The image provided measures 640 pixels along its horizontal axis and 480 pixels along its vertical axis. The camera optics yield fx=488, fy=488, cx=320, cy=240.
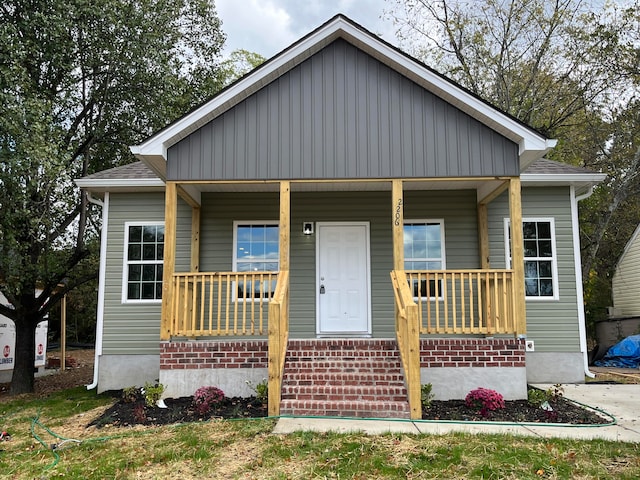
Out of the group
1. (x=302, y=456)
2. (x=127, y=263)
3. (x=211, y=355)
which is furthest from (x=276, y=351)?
(x=127, y=263)

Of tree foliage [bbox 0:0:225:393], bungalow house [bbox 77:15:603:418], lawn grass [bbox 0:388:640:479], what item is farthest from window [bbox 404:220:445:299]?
tree foliage [bbox 0:0:225:393]

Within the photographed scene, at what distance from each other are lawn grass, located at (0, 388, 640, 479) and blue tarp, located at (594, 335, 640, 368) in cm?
849

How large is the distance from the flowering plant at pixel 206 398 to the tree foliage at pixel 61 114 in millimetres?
4412

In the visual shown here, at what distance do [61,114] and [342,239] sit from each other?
7.19 meters

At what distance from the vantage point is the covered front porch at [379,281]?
246 inches

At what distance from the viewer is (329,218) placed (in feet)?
28.7

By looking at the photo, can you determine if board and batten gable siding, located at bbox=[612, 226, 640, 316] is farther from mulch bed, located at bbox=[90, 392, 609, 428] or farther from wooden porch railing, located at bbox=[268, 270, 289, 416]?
wooden porch railing, located at bbox=[268, 270, 289, 416]

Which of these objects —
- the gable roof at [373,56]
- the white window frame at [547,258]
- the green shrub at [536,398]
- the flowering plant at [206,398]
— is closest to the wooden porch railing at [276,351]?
the flowering plant at [206,398]

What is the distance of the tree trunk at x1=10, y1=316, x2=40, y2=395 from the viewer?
962cm

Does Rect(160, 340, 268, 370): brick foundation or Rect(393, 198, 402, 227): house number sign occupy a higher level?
Rect(393, 198, 402, 227): house number sign

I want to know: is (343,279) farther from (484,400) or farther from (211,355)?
(484,400)

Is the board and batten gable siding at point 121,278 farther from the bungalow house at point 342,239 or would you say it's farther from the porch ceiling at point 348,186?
the porch ceiling at point 348,186

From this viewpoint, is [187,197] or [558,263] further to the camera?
[558,263]

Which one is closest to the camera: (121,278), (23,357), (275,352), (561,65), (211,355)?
(275,352)
